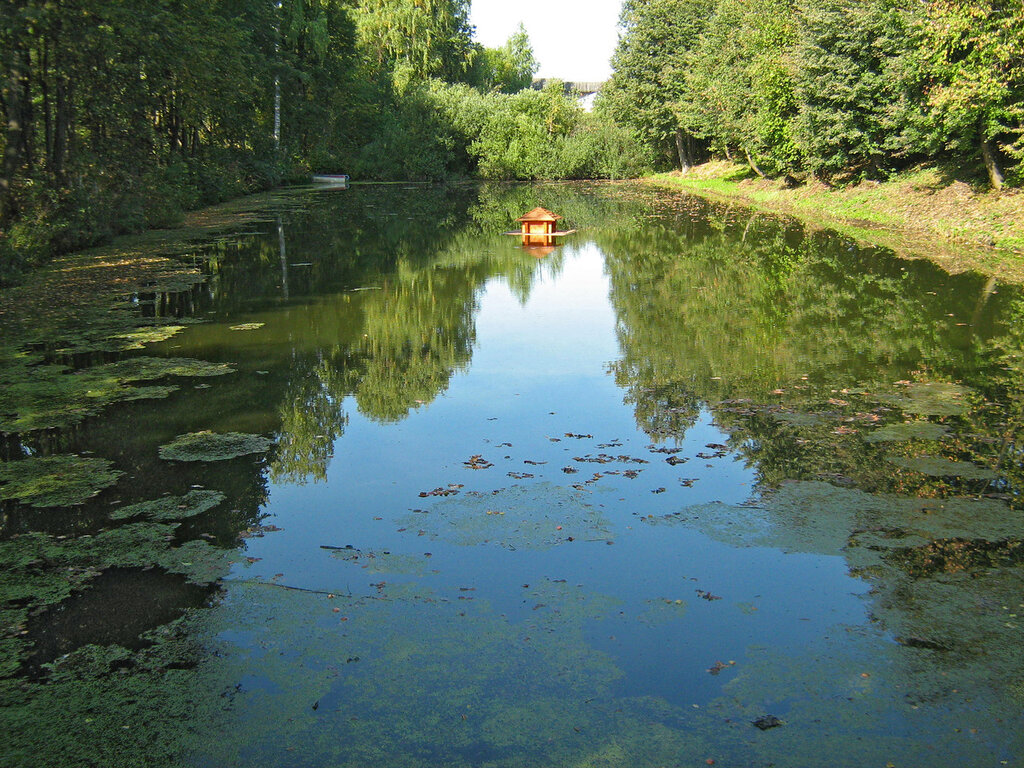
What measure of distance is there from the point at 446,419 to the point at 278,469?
6.56ft

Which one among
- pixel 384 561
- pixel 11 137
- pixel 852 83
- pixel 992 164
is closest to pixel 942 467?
pixel 384 561

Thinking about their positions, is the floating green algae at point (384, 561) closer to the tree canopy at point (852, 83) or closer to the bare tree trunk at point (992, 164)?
the tree canopy at point (852, 83)

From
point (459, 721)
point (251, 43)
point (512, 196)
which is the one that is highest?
point (251, 43)

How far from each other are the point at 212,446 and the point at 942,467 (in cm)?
643

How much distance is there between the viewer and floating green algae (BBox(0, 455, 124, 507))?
6734 mm

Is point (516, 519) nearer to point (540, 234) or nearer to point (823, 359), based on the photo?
point (823, 359)

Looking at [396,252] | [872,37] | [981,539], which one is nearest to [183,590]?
[981,539]

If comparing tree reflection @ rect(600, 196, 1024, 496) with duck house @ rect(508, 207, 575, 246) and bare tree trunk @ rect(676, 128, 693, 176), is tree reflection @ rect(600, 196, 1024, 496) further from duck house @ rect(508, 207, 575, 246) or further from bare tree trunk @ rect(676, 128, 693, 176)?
bare tree trunk @ rect(676, 128, 693, 176)

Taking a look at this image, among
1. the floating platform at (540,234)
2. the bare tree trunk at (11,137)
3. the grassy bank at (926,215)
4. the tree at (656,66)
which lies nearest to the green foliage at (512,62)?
the tree at (656,66)

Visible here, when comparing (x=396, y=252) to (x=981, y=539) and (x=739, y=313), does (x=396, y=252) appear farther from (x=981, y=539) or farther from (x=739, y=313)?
(x=981, y=539)

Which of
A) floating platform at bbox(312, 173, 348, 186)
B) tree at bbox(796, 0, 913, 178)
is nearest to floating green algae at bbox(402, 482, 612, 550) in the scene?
tree at bbox(796, 0, 913, 178)

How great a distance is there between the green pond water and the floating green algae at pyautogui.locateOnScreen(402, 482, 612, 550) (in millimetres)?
38

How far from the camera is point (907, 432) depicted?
8172mm

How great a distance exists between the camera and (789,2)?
38.3m
